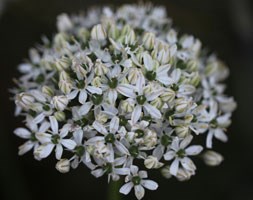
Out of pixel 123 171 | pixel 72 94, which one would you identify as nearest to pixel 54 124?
pixel 72 94

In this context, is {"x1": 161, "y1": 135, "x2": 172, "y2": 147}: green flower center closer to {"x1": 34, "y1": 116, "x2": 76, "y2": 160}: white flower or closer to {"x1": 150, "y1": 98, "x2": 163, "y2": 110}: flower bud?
{"x1": 150, "y1": 98, "x2": 163, "y2": 110}: flower bud

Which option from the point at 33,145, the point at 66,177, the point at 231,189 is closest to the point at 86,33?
the point at 33,145

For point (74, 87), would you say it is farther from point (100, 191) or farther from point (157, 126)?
point (100, 191)

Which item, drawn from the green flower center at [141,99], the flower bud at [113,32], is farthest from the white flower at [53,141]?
the flower bud at [113,32]

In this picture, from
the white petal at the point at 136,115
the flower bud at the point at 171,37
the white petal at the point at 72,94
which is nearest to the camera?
the white petal at the point at 136,115

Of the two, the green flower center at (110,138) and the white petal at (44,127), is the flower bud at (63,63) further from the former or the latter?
the green flower center at (110,138)

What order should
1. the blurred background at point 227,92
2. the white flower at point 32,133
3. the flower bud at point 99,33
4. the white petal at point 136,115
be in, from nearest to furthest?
the white petal at point 136,115
the white flower at point 32,133
the flower bud at point 99,33
the blurred background at point 227,92

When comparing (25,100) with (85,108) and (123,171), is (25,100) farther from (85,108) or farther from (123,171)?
(123,171)
